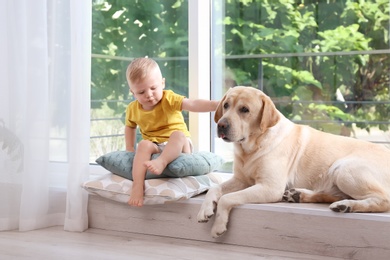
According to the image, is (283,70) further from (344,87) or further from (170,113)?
(170,113)

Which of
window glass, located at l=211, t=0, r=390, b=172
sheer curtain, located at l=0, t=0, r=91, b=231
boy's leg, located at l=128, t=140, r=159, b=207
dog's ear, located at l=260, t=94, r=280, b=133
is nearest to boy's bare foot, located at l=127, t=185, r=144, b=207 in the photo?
boy's leg, located at l=128, t=140, r=159, b=207

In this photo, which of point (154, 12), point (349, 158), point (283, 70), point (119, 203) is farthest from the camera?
point (154, 12)

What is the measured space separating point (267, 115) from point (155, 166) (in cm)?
54

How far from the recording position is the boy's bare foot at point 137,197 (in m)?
2.70

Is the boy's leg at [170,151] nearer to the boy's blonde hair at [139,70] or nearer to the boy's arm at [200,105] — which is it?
the boy's arm at [200,105]

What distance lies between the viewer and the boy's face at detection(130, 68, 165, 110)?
2850mm

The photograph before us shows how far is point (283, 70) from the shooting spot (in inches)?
126

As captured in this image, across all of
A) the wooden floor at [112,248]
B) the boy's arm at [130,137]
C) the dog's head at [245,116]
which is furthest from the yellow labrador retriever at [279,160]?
the boy's arm at [130,137]

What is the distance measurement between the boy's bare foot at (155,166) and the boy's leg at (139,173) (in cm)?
4

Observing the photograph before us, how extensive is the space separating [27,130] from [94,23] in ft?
3.17

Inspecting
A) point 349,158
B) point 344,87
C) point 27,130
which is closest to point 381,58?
point 344,87

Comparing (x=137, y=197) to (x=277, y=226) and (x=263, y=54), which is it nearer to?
(x=277, y=226)

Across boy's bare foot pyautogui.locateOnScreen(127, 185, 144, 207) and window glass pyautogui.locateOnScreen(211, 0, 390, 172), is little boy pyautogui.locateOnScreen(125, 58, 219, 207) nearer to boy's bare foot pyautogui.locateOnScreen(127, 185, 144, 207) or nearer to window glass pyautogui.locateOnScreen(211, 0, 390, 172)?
boy's bare foot pyautogui.locateOnScreen(127, 185, 144, 207)

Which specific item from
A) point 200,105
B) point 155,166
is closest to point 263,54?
point 200,105
